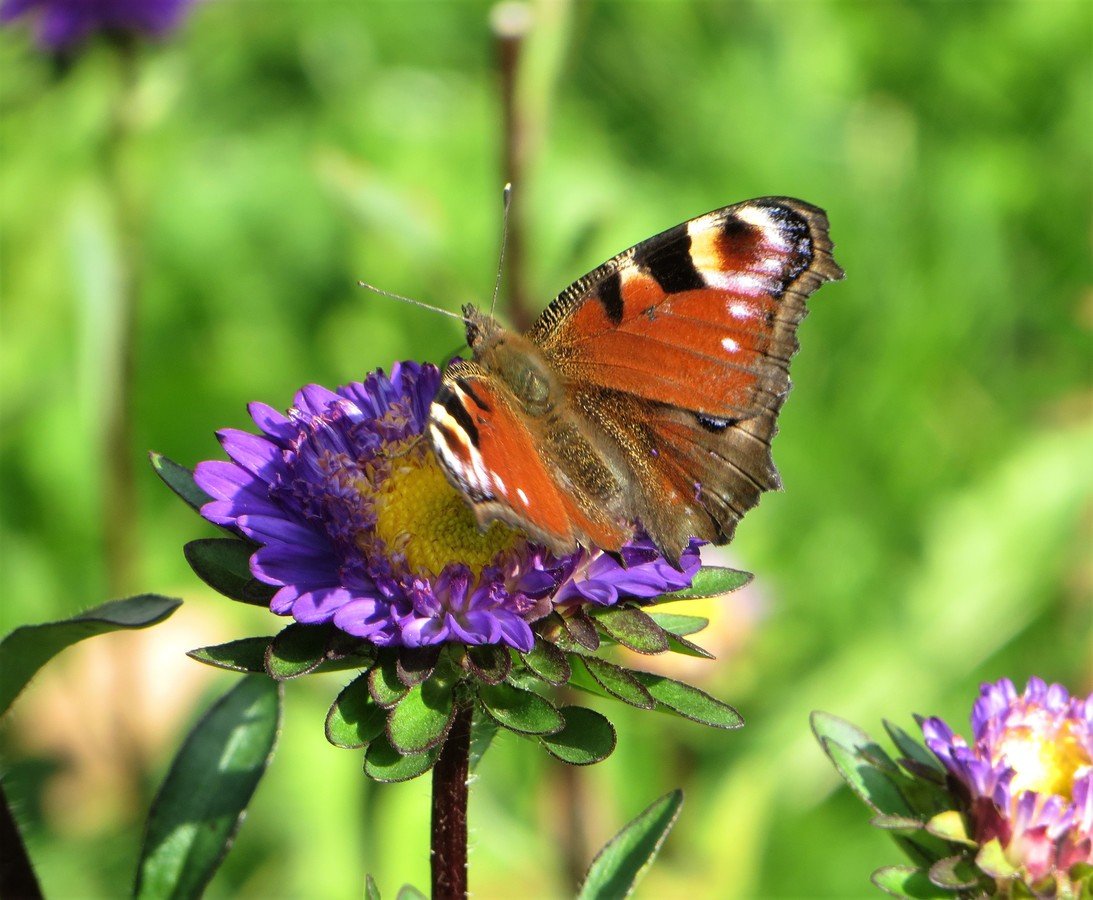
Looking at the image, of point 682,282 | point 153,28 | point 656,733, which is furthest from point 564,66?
point 656,733

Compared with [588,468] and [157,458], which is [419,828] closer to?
[588,468]

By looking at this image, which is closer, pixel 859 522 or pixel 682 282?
pixel 682 282

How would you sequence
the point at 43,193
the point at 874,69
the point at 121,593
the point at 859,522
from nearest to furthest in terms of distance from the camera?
1. the point at 121,593
2. the point at 859,522
3. the point at 43,193
4. the point at 874,69

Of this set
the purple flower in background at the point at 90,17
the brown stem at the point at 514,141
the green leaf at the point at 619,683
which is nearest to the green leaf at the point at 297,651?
the green leaf at the point at 619,683

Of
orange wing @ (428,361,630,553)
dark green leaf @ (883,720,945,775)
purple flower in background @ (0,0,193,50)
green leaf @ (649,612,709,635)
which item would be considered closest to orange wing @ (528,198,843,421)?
orange wing @ (428,361,630,553)

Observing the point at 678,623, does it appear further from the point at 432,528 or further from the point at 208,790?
the point at 208,790

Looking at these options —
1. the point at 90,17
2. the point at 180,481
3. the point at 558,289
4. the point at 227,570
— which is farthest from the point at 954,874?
the point at 90,17
